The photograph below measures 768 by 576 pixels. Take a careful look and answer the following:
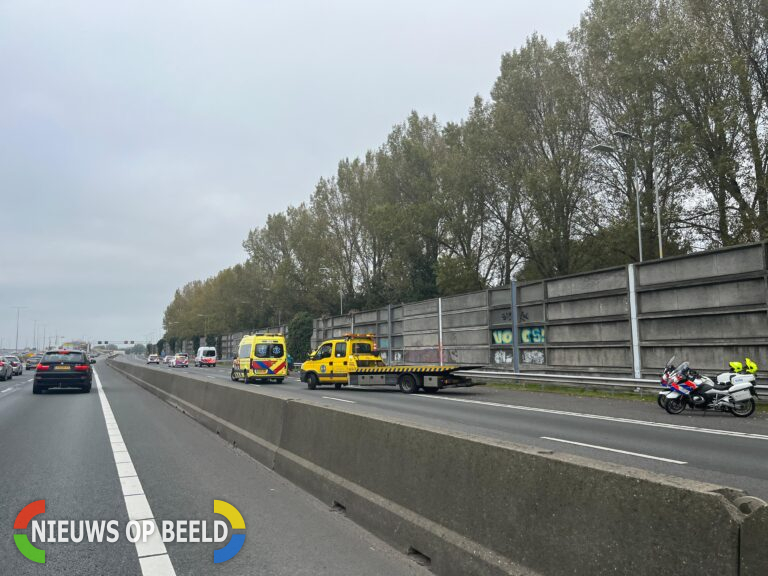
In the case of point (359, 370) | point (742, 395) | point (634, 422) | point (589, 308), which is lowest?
point (634, 422)

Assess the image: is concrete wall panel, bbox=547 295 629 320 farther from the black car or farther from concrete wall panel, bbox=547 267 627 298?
the black car

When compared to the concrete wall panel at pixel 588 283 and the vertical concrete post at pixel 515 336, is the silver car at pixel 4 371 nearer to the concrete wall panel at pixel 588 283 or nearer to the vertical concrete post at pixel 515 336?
the vertical concrete post at pixel 515 336

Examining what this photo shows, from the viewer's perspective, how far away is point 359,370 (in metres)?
24.3

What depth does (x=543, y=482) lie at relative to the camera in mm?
3234

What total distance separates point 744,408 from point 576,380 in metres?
6.89

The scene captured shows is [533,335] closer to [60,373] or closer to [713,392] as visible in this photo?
[713,392]

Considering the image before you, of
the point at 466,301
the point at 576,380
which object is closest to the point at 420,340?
the point at 466,301

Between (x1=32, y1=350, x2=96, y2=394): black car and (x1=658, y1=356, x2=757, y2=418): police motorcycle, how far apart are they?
2030 cm

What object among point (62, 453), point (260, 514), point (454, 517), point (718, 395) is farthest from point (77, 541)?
point (718, 395)

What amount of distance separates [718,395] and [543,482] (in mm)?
12219

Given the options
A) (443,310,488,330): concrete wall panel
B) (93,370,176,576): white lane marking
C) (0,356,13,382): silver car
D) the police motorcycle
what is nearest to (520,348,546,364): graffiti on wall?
(443,310,488,330): concrete wall panel

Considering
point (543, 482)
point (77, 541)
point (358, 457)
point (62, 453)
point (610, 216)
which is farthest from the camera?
point (610, 216)

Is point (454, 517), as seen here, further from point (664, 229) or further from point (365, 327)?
point (365, 327)

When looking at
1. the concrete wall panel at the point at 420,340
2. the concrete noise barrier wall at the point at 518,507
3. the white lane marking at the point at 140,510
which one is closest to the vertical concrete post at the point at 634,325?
the concrete wall panel at the point at 420,340
